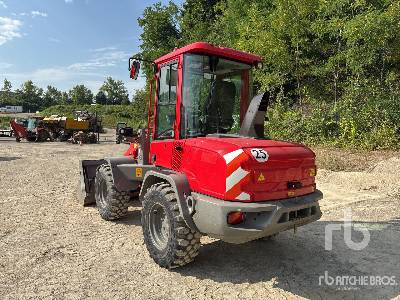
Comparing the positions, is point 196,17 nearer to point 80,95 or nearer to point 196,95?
point 196,95

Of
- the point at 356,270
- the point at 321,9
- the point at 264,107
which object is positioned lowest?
the point at 356,270

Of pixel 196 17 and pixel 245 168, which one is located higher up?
pixel 196 17

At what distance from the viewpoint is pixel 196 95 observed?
436 cm

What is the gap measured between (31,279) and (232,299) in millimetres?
2181

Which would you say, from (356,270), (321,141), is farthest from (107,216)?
(321,141)

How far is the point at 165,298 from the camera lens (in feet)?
11.7

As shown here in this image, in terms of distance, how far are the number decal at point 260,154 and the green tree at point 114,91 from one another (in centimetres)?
9466

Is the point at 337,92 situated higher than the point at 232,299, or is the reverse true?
the point at 337,92

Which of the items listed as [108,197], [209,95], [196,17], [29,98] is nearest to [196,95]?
[209,95]

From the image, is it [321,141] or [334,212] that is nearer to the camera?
[334,212]

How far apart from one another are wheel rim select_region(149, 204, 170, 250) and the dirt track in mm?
278

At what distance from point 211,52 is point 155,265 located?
262 centimetres

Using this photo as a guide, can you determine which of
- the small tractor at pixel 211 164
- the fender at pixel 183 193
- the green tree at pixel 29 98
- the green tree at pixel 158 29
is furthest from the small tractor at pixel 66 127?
the green tree at pixel 29 98

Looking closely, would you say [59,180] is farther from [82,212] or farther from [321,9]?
[321,9]
